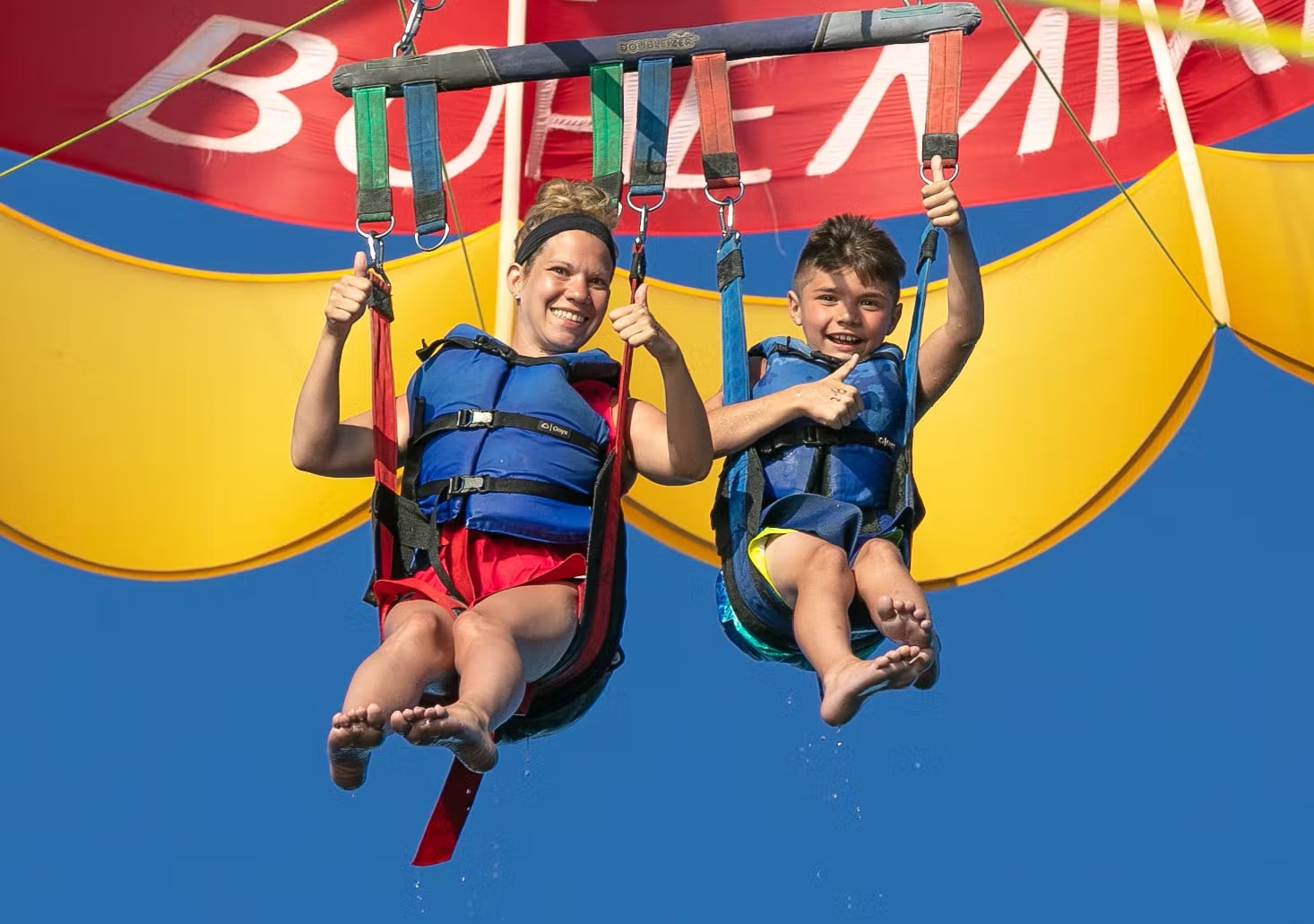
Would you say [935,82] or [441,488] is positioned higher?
[935,82]

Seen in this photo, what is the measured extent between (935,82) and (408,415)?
1.27 metres

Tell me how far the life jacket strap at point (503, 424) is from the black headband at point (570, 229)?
40 cm

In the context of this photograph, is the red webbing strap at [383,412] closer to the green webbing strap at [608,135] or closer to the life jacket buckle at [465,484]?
the life jacket buckle at [465,484]

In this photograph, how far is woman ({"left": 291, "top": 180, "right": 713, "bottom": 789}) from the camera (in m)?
4.49

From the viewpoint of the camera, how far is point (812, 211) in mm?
7840

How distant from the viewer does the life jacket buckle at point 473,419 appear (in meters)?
4.96

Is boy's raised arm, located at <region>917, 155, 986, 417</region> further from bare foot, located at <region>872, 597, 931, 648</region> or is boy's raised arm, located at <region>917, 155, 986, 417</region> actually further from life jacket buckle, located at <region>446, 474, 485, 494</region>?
life jacket buckle, located at <region>446, 474, 485, 494</region>

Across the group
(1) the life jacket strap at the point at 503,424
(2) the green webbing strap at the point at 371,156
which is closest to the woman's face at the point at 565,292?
(1) the life jacket strap at the point at 503,424

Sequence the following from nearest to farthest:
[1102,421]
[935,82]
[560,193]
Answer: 1. [935,82]
2. [560,193]
3. [1102,421]

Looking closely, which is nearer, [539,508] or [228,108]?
[539,508]

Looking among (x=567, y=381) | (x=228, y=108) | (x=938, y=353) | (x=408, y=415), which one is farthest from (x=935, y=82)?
(x=228, y=108)

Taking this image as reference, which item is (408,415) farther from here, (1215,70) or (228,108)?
(1215,70)

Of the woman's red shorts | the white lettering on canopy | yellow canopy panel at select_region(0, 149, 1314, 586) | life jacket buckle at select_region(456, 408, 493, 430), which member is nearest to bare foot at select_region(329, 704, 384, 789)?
the woman's red shorts

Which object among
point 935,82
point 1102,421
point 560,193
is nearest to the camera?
point 935,82
